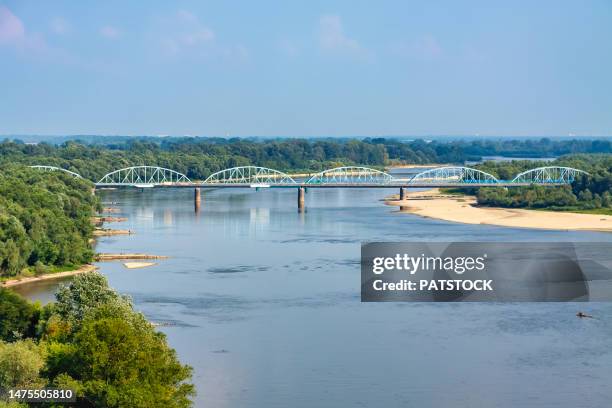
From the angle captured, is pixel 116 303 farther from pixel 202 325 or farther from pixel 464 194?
pixel 464 194

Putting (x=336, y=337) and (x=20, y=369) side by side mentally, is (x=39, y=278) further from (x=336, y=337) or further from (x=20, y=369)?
(x=20, y=369)

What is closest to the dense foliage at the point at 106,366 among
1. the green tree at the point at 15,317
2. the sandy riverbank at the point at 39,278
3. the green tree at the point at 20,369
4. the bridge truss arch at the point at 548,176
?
the green tree at the point at 20,369

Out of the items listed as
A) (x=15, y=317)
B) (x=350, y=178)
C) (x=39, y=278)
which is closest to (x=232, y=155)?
(x=350, y=178)

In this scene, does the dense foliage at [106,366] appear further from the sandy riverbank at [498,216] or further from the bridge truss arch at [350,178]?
the bridge truss arch at [350,178]

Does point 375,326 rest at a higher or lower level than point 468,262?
lower

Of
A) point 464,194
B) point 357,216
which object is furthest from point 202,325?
point 464,194
